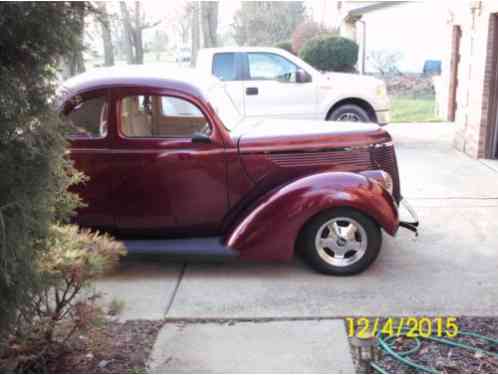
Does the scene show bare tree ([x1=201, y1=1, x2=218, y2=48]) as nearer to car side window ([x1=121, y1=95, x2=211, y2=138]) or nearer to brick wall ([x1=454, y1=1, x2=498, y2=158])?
brick wall ([x1=454, y1=1, x2=498, y2=158])

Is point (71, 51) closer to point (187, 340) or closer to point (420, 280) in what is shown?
point (187, 340)

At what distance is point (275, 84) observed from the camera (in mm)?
10680

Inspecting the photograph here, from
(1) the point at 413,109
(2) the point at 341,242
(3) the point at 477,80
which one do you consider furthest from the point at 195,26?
(2) the point at 341,242

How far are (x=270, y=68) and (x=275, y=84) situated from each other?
0.33m

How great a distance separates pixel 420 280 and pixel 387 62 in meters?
18.8

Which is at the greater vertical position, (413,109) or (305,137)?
(305,137)

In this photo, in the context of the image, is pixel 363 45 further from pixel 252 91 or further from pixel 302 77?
pixel 252 91

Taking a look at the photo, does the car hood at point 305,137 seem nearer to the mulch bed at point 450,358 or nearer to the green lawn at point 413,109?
the mulch bed at point 450,358

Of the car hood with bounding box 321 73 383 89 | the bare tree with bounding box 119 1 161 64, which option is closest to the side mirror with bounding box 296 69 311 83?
the car hood with bounding box 321 73 383 89

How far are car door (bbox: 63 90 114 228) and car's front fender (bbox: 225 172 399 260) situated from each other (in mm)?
1261

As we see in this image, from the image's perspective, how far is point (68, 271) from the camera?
3410mm

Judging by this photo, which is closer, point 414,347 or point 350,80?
point 414,347

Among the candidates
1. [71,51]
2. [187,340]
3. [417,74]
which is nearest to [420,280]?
[187,340]

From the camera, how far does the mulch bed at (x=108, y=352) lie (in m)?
3.70
